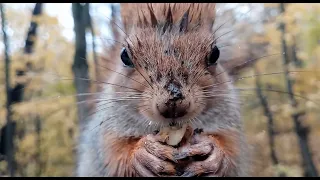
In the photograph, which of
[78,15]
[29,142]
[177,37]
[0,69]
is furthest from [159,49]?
[29,142]

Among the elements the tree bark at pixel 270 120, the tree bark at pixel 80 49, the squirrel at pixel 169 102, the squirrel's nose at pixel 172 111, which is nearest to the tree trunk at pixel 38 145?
the tree bark at pixel 80 49

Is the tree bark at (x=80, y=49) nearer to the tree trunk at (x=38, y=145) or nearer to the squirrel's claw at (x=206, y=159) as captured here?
the tree trunk at (x=38, y=145)

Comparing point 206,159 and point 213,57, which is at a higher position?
point 213,57

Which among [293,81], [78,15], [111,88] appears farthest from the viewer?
[293,81]

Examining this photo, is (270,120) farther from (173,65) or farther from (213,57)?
(173,65)

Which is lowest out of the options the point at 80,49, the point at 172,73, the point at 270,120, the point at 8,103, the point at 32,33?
the point at 270,120

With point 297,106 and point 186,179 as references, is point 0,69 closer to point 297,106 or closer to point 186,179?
point 297,106

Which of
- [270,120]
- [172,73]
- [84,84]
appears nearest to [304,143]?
[270,120]
